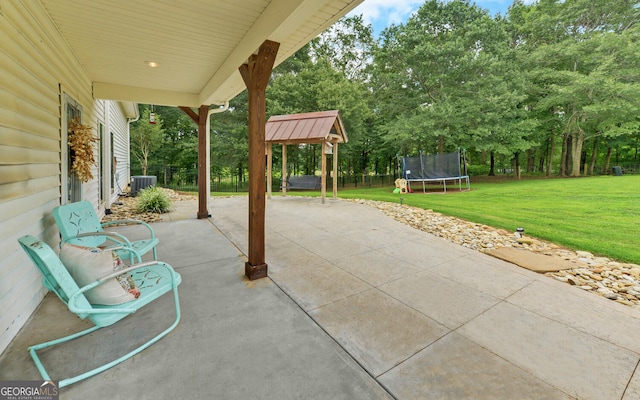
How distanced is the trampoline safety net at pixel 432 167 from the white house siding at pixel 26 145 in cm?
1165

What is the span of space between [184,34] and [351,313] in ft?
11.8

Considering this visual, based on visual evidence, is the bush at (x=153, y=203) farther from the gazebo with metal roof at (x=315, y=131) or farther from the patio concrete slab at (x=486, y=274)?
the patio concrete slab at (x=486, y=274)

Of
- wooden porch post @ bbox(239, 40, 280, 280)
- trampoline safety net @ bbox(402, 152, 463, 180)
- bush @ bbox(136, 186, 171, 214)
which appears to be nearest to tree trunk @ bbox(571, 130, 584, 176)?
trampoline safety net @ bbox(402, 152, 463, 180)

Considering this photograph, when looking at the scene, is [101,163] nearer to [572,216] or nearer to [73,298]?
[73,298]

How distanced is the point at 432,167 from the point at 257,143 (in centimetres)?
1075

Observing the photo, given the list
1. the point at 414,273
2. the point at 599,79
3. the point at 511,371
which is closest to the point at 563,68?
the point at 599,79

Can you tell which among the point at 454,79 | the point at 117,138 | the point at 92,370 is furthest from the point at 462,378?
the point at 454,79

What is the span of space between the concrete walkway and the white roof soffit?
103 inches

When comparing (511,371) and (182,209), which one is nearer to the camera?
(511,371)

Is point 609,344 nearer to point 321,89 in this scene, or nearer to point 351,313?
point 351,313

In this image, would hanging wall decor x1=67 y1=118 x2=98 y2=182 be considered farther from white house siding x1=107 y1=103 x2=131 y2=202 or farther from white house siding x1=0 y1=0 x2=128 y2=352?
white house siding x1=107 y1=103 x2=131 y2=202

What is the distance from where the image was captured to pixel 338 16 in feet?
8.99

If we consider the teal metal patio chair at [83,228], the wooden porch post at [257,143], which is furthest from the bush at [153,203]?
the wooden porch post at [257,143]

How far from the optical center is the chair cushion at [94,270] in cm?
188
